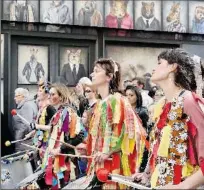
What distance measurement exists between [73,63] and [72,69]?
0.17m

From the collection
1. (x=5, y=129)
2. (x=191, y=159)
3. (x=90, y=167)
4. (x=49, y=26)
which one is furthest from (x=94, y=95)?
(x=49, y=26)

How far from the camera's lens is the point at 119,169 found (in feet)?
17.5

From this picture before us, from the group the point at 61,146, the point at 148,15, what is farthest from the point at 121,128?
the point at 148,15

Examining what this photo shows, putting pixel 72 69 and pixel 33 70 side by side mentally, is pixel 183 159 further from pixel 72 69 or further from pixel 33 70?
pixel 72 69

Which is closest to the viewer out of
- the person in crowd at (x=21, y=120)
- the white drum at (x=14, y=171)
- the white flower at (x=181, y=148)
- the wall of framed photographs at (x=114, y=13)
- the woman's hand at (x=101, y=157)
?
the white flower at (x=181, y=148)

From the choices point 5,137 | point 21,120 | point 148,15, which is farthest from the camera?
point 148,15

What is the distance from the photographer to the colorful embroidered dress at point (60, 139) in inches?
276

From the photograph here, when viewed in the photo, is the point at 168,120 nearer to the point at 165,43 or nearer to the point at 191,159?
the point at 191,159

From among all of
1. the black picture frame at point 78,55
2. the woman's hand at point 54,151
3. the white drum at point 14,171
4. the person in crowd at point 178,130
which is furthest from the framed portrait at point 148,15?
the person in crowd at point 178,130

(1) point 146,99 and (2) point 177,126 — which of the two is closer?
(2) point 177,126

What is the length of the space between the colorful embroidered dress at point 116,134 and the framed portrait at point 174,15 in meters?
6.74

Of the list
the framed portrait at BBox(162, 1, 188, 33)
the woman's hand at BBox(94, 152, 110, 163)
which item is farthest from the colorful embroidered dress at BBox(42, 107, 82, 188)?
the framed portrait at BBox(162, 1, 188, 33)

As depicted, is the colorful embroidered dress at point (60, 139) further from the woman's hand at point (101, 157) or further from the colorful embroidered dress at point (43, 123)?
the woman's hand at point (101, 157)

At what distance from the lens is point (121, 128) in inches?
208
